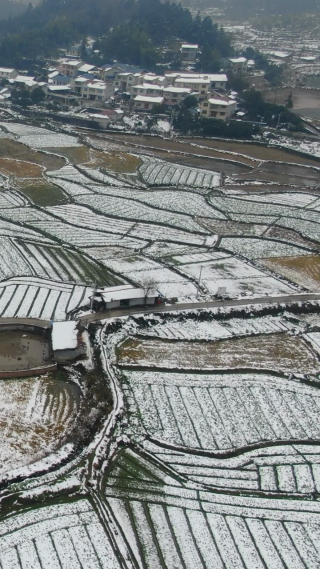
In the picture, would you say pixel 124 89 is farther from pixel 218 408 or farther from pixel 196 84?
pixel 218 408

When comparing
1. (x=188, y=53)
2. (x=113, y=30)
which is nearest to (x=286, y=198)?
(x=188, y=53)

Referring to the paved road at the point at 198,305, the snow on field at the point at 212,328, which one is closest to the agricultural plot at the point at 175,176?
the paved road at the point at 198,305

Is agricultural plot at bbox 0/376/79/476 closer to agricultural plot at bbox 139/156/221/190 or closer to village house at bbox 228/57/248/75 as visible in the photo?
agricultural plot at bbox 139/156/221/190

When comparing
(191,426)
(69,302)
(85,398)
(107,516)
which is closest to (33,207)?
(69,302)

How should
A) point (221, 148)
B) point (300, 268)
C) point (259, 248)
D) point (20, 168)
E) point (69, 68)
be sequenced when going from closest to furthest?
point (300, 268) < point (259, 248) < point (20, 168) < point (221, 148) < point (69, 68)

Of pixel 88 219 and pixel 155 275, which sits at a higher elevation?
pixel 155 275

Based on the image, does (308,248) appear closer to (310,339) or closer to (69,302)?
(310,339)

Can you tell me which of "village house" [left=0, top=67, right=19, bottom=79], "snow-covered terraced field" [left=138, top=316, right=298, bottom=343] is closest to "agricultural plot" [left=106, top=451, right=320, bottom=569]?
"snow-covered terraced field" [left=138, top=316, right=298, bottom=343]
